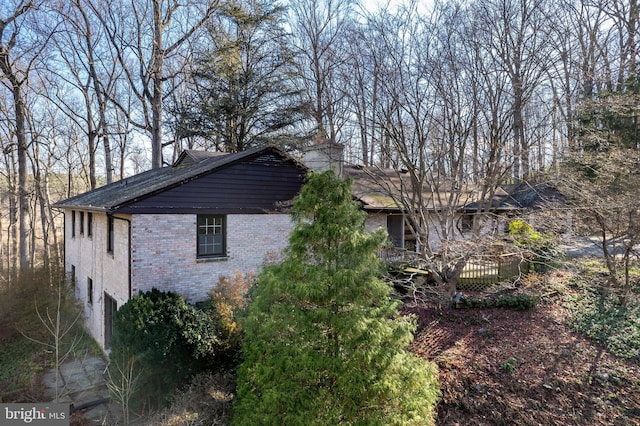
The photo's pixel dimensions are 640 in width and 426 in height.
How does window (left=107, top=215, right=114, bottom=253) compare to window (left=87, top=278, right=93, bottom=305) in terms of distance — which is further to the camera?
window (left=87, top=278, right=93, bottom=305)

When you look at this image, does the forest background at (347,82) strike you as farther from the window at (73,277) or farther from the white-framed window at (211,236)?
the white-framed window at (211,236)

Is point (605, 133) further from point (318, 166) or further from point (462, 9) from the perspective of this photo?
point (318, 166)

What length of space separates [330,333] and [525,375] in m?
4.75

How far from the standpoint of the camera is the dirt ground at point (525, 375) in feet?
21.1

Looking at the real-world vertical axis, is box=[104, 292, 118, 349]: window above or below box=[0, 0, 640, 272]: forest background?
below

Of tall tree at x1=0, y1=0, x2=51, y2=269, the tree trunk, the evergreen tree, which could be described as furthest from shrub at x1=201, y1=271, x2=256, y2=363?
tall tree at x1=0, y1=0, x2=51, y2=269

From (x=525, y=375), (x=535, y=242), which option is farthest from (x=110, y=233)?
(x=535, y=242)

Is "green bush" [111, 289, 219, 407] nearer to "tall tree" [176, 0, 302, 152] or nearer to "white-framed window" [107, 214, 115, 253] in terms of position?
"white-framed window" [107, 214, 115, 253]

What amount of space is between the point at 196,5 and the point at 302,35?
5.61m

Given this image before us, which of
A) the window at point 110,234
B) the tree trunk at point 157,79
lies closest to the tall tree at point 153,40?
the tree trunk at point 157,79

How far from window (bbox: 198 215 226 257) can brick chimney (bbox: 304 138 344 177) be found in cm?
367

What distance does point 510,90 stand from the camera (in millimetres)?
9797

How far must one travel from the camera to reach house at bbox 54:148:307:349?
948 cm

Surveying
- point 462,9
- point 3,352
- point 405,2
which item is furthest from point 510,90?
point 3,352
